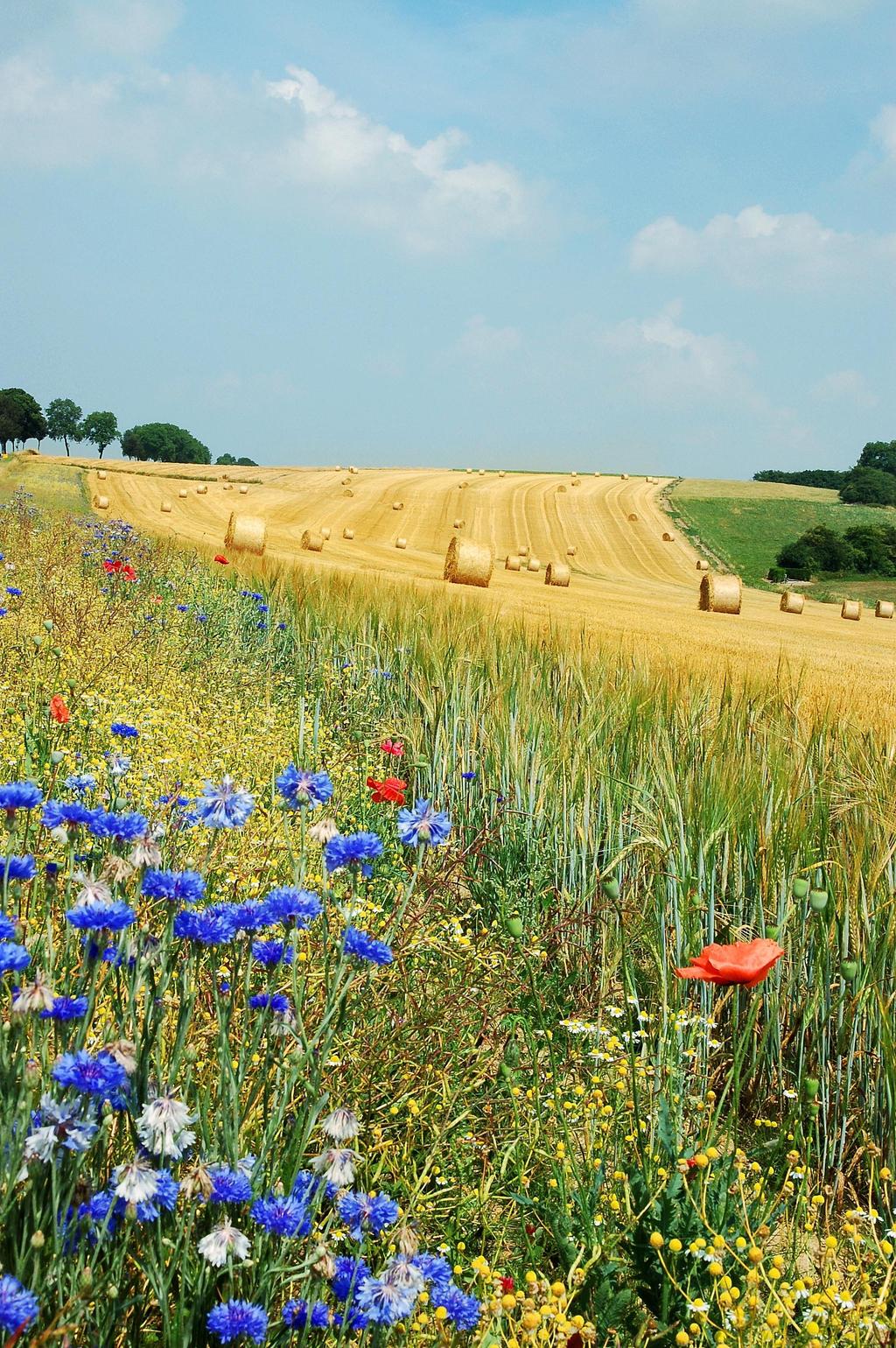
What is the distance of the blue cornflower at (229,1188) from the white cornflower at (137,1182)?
7 centimetres

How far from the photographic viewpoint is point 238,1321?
1127 millimetres

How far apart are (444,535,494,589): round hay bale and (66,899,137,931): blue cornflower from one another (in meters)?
19.4

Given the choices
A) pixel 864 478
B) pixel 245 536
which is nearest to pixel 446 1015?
pixel 245 536

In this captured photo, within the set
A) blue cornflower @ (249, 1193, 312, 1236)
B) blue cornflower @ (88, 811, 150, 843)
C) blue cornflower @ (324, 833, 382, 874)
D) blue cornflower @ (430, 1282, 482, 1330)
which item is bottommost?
blue cornflower @ (430, 1282, 482, 1330)

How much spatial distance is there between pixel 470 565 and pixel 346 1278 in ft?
64.7

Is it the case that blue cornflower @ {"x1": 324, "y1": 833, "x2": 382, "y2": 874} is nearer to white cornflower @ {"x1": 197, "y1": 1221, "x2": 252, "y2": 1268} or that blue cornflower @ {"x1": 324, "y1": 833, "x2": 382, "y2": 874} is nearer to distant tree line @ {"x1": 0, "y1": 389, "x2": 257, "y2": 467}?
white cornflower @ {"x1": 197, "y1": 1221, "x2": 252, "y2": 1268}

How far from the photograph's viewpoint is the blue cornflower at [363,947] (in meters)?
1.34

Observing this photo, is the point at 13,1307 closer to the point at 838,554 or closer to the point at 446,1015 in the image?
the point at 446,1015

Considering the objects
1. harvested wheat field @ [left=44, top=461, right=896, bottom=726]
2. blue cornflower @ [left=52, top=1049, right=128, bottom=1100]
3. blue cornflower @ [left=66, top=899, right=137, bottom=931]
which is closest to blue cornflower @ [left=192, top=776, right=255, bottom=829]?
blue cornflower @ [left=66, top=899, right=137, bottom=931]

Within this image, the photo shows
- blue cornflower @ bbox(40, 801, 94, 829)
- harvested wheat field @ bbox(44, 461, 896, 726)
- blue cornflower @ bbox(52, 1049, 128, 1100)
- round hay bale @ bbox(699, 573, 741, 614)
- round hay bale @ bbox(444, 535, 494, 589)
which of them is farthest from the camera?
round hay bale @ bbox(699, 573, 741, 614)

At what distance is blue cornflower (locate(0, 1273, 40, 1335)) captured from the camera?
94 centimetres

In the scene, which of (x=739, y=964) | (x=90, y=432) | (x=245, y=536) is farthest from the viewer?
(x=90, y=432)

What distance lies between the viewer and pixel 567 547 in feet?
120

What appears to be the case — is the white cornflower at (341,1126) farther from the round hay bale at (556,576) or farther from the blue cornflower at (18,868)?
the round hay bale at (556,576)
